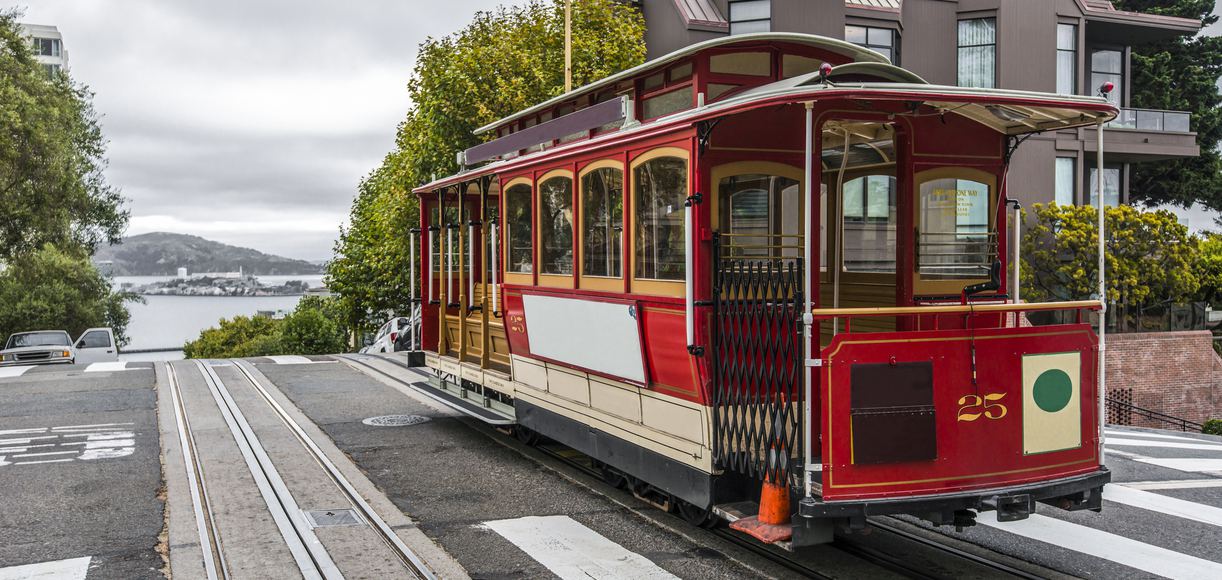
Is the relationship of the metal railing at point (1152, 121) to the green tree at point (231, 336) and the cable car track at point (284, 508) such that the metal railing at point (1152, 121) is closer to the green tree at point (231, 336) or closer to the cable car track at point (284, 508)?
the cable car track at point (284, 508)

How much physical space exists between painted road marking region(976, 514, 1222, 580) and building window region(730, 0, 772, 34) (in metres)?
20.4

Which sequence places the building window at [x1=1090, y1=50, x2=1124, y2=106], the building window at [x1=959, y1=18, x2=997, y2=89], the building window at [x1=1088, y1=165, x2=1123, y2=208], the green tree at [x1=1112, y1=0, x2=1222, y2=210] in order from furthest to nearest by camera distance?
the green tree at [x1=1112, y1=0, x2=1222, y2=210], the building window at [x1=1090, y1=50, x2=1124, y2=106], the building window at [x1=1088, y1=165, x2=1123, y2=208], the building window at [x1=959, y1=18, x2=997, y2=89]

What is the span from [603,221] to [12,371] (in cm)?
1627

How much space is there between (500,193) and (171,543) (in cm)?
490

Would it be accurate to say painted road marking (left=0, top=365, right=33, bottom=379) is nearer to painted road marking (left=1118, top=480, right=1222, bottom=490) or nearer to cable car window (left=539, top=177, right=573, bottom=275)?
cable car window (left=539, top=177, right=573, bottom=275)

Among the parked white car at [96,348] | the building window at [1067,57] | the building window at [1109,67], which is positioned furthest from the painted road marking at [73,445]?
the building window at [1109,67]

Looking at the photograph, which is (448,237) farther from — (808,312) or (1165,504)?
(1165,504)

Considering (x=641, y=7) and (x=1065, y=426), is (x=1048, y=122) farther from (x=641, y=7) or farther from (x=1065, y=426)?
(x=641, y=7)

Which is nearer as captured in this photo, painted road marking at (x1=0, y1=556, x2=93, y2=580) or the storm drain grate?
painted road marking at (x1=0, y1=556, x2=93, y2=580)

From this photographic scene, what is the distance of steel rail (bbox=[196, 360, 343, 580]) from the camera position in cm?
678

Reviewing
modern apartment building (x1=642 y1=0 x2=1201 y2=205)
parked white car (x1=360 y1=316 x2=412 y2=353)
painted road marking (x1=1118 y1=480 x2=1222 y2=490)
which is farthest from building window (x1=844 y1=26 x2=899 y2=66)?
painted road marking (x1=1118 y1=480 x2=1222 y2=490)

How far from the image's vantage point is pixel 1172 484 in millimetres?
9727

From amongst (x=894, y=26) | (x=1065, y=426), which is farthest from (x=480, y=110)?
(x=1065, y=426)

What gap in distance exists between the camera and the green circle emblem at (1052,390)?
6.40 m
